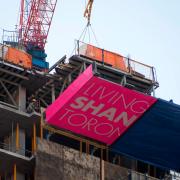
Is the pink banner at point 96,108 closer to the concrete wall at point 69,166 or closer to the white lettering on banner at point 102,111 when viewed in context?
the white lettering on banner at point 102,111

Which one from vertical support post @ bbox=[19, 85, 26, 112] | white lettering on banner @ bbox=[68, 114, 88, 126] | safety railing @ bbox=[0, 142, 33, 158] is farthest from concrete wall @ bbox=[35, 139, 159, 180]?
vertical support post @ bbox=[19, 85, 26, 112]

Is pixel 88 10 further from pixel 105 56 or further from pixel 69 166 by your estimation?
pixel 69 166

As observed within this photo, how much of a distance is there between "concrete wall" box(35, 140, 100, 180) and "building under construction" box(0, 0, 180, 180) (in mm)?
98

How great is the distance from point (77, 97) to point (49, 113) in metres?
3.53

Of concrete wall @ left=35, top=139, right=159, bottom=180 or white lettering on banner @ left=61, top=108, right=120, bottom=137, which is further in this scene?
white lettering on banner @ left=61, top=108, right=120, bottom=137

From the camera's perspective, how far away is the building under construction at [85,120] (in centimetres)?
9731

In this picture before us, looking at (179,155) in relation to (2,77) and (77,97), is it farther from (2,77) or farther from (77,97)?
(2,77)

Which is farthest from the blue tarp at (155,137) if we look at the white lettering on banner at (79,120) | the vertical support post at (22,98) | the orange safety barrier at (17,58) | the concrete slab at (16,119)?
the orange safety barrier at (17,58)

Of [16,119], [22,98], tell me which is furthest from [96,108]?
[22,98]

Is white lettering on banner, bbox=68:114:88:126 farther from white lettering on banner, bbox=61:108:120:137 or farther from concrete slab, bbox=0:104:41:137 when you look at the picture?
concrete slab, bbox=0:104:41:137

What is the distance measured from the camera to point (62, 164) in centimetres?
9612

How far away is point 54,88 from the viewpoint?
104875 millimetres

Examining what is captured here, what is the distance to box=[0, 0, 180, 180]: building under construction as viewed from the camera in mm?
97312

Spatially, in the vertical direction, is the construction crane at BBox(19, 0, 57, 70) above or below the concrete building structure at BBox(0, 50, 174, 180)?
above
